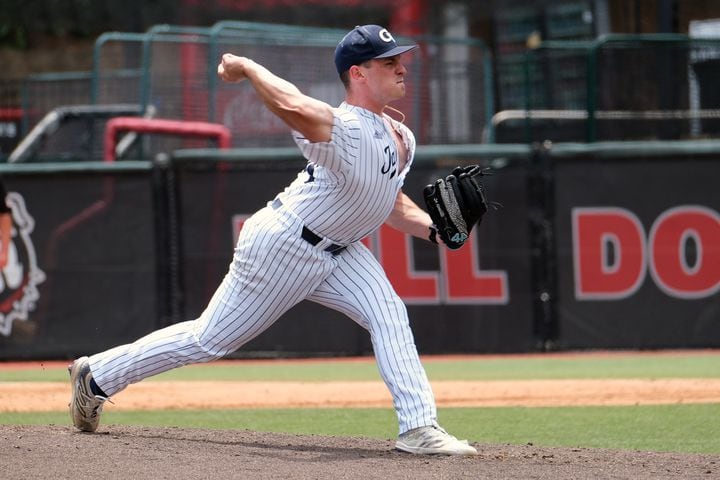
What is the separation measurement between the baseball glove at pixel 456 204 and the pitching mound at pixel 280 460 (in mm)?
913

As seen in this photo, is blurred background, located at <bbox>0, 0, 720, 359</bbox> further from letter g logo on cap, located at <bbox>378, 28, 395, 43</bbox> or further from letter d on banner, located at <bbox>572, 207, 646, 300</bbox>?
letter g logo on cap, located at <bbox>378, 28, 395, 43</bbox>

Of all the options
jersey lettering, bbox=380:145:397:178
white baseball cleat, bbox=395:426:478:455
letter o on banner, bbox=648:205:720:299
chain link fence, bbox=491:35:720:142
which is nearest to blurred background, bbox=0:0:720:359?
letter o on banner, bbox=648:205:720:299

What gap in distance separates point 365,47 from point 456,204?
76 cm

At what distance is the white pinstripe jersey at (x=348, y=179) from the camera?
15.6 ft

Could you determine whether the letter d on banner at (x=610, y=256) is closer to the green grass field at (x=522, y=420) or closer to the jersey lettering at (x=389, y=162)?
the green grass field at (x=522, y=420)

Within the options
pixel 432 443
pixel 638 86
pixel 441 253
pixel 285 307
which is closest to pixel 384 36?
pixel 285 307

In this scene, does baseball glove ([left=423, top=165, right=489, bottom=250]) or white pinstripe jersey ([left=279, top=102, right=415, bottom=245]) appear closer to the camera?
white pinstripe jersey ([left=279, top=102, right=415, bottom=245])

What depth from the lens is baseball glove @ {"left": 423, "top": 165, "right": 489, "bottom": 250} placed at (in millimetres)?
5164

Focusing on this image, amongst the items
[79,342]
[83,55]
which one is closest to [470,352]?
[79,342]

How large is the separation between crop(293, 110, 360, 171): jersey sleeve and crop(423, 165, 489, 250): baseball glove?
20.3 inches

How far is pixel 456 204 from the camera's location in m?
5.18

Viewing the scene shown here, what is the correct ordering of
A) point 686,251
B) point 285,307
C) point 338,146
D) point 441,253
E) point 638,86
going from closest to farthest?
1. point 338,146
2. point 285,307
3. point 686,251
4. point 441,253
5. point 638,86

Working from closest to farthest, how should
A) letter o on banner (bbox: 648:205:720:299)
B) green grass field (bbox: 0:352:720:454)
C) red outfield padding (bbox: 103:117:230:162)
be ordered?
green grass field (bbox: 0:352:720:454)
letter o on banner (bbox: 648:205:720:299)
red outfield padding (bbox: 103:117:230:162)

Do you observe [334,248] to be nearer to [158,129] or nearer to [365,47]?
[365,47]
